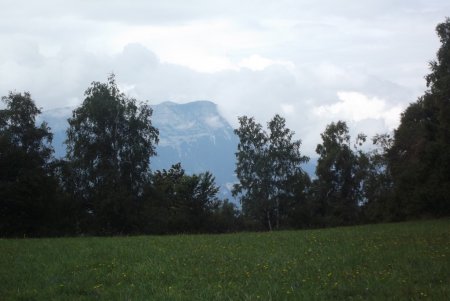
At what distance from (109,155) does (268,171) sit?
20.8 m

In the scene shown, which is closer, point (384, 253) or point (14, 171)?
point (384, 253)

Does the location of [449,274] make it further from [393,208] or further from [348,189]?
[348,189]

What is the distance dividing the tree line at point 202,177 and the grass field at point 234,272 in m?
21.4

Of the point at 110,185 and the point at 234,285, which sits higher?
the point at 110,185

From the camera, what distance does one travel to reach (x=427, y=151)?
4091cm

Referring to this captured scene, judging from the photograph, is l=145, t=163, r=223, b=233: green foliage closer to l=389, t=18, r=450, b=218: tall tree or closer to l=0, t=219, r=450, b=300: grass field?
l=389, t=18, r=450, b=218: tall tree

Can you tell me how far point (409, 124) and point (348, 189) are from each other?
14.5 m

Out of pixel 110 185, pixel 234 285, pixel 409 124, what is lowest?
pixel 234 285

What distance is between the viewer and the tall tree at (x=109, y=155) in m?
42.4

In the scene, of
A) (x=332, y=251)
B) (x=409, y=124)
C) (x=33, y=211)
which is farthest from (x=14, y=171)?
(x=409, y=124)

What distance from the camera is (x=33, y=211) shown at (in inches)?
1448

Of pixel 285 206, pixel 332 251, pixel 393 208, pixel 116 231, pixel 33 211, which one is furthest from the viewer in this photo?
pixel 285 206

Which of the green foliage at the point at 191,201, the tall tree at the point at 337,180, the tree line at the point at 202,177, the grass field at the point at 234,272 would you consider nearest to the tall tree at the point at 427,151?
the tree line at the point at 202,177

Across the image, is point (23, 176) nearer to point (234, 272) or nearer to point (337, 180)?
point (234, 272)
